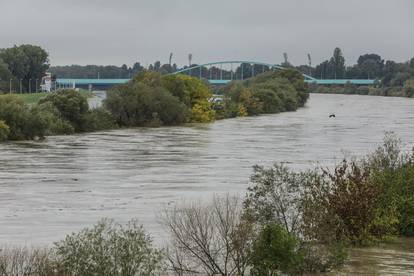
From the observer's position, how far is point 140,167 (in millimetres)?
39000

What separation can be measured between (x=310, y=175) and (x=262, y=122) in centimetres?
6329

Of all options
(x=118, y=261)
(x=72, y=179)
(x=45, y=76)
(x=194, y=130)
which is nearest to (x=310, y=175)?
(x=118, y=261)

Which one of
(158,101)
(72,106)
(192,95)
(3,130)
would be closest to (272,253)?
(3,130)

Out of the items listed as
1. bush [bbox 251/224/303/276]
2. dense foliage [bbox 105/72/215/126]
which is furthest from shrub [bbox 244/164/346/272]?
dense foliage [bbox 105/72/215/126]

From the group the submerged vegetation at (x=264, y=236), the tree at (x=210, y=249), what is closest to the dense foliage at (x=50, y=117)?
the submerged vegetation at (x=264, y=236)

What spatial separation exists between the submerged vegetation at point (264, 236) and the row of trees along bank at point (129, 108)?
1382 inches

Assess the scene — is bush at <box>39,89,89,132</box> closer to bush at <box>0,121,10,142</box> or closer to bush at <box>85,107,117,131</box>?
bush at <box>85,107,117,131</box>

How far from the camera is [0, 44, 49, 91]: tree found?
371 ft

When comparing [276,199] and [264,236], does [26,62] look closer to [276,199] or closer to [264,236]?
[276,199]

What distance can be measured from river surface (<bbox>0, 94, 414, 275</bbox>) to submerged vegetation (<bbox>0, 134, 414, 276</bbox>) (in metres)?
1.06

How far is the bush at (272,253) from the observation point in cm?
1508

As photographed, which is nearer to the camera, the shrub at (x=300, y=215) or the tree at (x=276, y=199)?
the shrub at (x=300, y=215)

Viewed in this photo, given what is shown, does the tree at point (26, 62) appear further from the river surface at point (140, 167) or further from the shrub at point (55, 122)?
the shrub at point (55, 122)

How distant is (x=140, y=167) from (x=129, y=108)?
32372 millimetres
